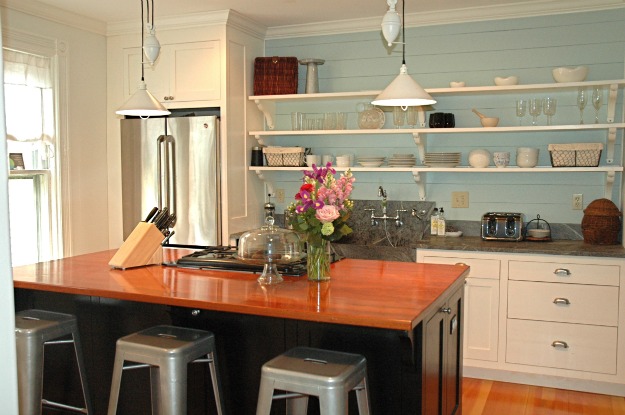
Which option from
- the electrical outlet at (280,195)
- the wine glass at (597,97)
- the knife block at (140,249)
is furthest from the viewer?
the electrical outlet at (280,195)

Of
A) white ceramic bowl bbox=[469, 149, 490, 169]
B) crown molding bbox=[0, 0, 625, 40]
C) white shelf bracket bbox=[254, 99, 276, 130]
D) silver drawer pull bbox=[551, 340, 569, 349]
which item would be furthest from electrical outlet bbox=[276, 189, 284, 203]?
silver drawer pull bbox=[551, 340, 569, 349]

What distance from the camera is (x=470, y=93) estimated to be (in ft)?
14.9

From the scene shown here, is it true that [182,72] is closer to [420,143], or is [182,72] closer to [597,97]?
[420,143]

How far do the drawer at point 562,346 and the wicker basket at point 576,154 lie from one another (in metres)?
1.06

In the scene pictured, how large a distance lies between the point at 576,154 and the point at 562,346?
4.09ft

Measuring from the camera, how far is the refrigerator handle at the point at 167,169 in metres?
4.72

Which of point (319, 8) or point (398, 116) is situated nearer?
point (319, 8)

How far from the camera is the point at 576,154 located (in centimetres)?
414

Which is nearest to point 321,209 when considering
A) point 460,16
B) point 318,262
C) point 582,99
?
point 318,262

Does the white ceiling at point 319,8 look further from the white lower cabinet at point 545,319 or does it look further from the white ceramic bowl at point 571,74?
the white lower cabinet at point 545,319

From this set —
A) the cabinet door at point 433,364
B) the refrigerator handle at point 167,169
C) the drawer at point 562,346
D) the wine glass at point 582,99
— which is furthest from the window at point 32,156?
the wine glass at point 582,99

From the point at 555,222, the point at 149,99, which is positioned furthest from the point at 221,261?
the point at 555,222

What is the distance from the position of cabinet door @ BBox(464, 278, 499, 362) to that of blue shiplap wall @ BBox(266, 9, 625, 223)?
0.72 meters

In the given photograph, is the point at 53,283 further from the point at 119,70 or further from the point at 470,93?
the point at 470,93
